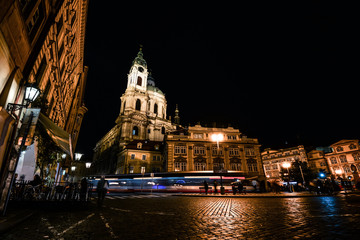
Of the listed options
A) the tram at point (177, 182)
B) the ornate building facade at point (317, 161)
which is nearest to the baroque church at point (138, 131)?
the tram at point (177, 182)

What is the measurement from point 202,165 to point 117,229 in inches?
1487

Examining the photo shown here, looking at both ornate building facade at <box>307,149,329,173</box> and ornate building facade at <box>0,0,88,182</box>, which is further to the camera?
ornate building facade at <box>307,149,329,173</box>

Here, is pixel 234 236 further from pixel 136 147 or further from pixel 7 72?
pixel 136 147

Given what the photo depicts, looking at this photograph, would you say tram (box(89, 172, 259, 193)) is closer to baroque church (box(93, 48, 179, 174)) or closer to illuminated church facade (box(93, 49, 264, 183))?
illuminated church facade (box(93, 49, 264, 183))

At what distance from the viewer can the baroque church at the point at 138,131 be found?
47.5 m

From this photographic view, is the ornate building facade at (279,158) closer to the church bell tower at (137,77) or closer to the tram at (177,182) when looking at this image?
the tram at (177,182)

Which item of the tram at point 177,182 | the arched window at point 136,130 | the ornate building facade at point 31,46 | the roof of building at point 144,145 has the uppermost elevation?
the arched window at point 136,130

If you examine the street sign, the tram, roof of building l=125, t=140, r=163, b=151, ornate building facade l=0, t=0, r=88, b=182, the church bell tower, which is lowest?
the tram

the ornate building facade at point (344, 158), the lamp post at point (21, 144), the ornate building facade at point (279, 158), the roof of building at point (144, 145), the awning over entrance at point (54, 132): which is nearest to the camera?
the lamp post at point (21, 144)

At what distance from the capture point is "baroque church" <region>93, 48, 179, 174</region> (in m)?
47.5

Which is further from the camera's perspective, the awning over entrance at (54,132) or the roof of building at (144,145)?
the roof of building at (144,145)

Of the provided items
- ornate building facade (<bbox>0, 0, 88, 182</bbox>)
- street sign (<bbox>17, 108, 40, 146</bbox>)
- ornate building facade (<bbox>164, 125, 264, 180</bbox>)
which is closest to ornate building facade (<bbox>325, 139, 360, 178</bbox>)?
ornate building facade (<bbox>164, 125, 264, 180</bbox>)

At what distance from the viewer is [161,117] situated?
7206 centimetres

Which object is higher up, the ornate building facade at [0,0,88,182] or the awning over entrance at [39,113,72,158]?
the ornate building facade at [0,0,88,182]
